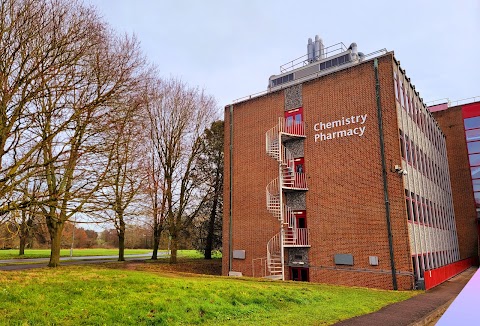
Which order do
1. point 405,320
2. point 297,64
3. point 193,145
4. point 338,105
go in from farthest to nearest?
point 193,145 → point 297,64 → point 338,105 → point 405,320

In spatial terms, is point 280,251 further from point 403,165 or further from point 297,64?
point 297,64

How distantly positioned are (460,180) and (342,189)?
2082 centimetres

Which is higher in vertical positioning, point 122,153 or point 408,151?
point 408,151

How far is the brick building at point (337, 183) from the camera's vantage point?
706 inches

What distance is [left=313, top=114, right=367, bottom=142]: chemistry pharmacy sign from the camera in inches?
773

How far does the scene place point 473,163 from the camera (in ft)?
108

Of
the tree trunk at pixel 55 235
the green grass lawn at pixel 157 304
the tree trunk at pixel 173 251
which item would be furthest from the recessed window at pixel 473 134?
the tree trunk at pixel 55 235

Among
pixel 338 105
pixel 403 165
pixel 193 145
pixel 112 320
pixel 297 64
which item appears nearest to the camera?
pixel 112 320

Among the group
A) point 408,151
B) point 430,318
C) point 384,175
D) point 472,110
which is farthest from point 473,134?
point 430,318

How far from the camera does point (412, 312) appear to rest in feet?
36.0

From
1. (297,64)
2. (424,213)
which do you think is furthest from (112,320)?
(297,64)

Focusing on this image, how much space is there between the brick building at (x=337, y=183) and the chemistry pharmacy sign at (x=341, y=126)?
0.19ft

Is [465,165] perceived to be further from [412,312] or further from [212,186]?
[412,312]

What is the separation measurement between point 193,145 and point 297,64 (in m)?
11.6
